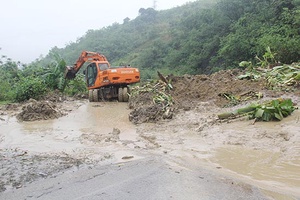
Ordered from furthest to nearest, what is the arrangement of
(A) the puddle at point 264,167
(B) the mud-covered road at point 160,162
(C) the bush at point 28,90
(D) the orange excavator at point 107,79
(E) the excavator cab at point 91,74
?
(C) the bush at point 28,90
(E) the excavator cab at point 91,74
(D) the orange excavator at point 107,79
(A) the puddle at point 264,167
(B) the mud-covered road at point 160,162

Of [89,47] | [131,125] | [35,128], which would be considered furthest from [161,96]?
[89,47]

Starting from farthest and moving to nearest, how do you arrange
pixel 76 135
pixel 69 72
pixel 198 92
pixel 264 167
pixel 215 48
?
pixel 215 48, pixel 69 72, pixel 198 92, pixel 76 135, pixel 264 167

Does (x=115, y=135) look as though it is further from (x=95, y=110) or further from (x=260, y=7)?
(x=260, y=7)

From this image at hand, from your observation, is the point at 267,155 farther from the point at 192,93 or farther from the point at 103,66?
the point at 103,66

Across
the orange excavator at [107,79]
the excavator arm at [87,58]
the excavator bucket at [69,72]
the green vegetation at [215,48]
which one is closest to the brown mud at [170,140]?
the orange excavator at [107,79]

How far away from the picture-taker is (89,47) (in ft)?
228

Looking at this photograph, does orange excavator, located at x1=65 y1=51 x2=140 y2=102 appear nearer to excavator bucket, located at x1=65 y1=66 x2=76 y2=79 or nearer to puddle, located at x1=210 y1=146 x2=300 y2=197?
excavator bucket, located at x1=65 y1=66 x2=76 y2=79

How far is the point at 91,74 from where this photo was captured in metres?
16.1

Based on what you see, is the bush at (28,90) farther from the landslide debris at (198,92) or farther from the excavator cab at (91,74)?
the landslide debris at (198,92)

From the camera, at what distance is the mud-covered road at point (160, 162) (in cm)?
367

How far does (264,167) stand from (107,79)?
11019 mm

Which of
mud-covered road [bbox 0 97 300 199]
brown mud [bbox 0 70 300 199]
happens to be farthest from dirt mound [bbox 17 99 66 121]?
mud-covered road [bbox 0 97 300 199]

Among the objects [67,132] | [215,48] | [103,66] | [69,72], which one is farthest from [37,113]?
[215,48]

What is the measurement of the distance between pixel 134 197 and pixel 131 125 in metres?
5.59
